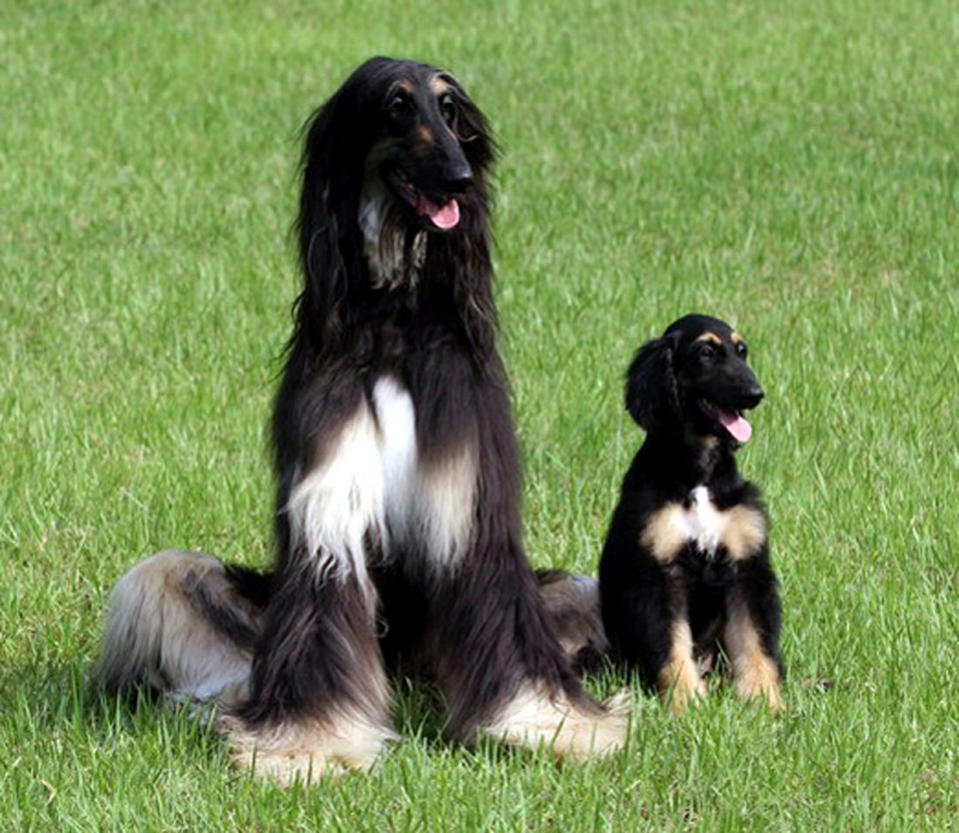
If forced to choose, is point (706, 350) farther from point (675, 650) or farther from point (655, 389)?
point (675, 650)

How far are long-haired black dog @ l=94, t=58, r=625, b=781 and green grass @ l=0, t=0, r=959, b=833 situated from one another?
0.16m

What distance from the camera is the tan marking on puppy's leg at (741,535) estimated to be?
553cm

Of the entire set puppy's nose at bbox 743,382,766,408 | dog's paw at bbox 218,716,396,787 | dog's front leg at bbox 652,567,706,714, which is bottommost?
dog's paw at bbox 218,716,396,787

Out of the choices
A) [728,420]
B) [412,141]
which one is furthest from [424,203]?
[728,420]

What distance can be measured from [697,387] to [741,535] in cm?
42

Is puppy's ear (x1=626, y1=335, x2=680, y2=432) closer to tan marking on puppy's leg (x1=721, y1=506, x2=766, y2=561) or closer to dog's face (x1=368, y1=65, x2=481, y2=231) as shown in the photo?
tan marking on puppy's leg (x1=721, y1=506, x2=766, y2=561)

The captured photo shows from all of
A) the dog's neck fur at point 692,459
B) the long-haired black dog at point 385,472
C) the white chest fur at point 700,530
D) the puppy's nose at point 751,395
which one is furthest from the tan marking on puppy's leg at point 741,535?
the long-haired black dog at point 385,472

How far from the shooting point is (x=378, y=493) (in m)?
5.03

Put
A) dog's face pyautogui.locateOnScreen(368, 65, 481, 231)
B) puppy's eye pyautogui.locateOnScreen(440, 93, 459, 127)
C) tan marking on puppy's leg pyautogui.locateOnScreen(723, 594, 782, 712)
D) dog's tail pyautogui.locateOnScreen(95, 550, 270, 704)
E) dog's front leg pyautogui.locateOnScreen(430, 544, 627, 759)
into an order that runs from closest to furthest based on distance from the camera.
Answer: dog's face pyautogui.locateOnScreen(368, 65, 481, 231) → puppy's eye pyautogui.locateOnScreen(440, 93, 459, 127) → dog's front leg pyautogui.locateOnScreen(430, 544, 627, 759) → dog's tail pyautogui.locateOnScreen(95, 550, 270, 704) → tan marking on puppy's leg pyautogui.locateOnScreen(723, 594, 782, 712)

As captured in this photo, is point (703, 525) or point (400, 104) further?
point (703, 525)

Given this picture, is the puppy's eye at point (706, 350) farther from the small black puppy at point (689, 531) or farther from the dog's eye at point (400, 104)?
the dog's eye at point (400, 104)

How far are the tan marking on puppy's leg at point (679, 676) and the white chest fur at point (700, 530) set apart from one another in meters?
0.21

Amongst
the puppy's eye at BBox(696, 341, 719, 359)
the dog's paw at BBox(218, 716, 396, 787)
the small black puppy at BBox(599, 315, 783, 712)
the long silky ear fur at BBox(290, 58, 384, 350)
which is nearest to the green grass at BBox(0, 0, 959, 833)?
the dog's paw at BBox(218, 716, 396, 787)

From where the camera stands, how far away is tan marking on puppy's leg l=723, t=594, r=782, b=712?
18.1 feet
